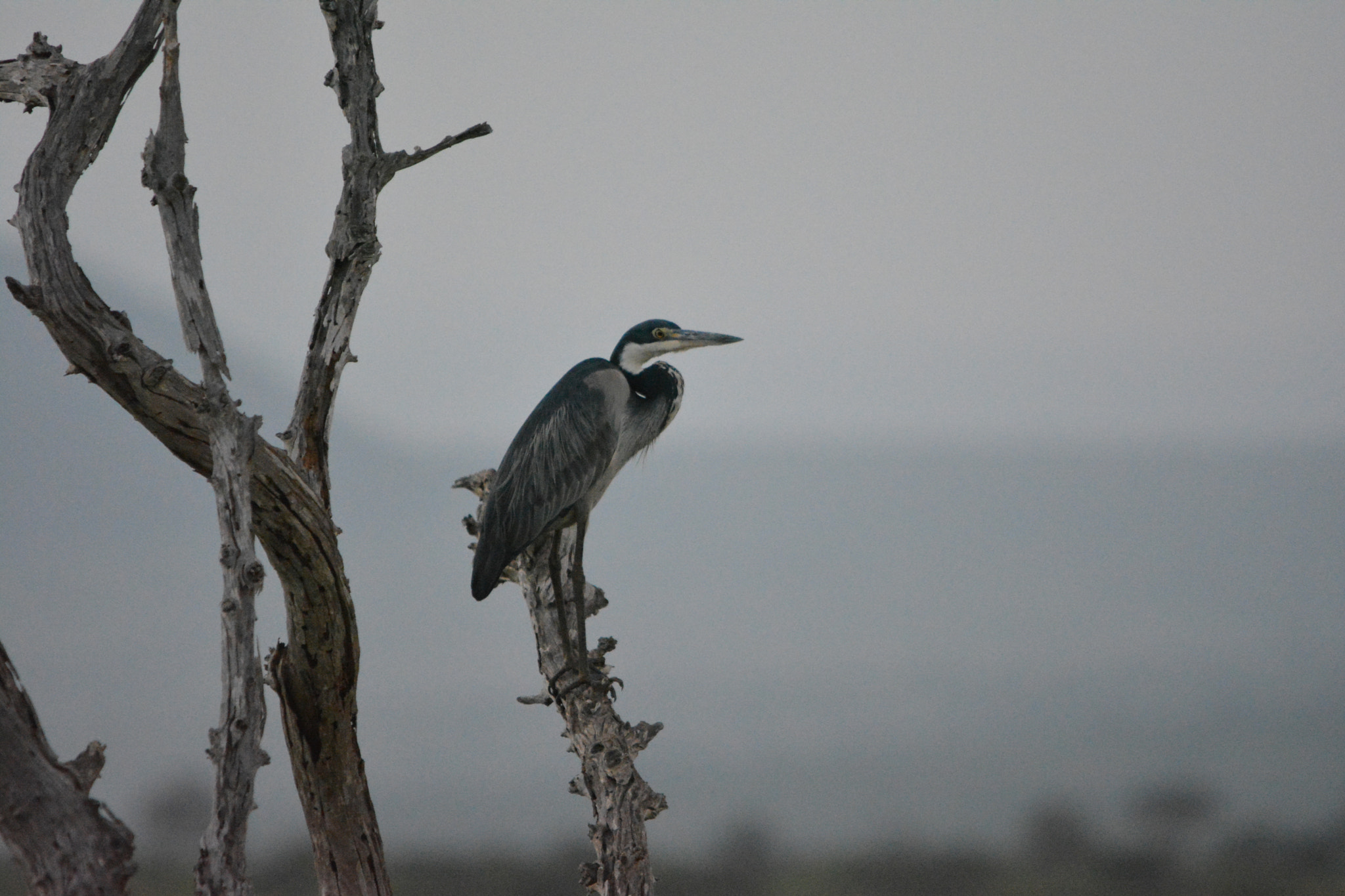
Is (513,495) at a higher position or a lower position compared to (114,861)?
higher

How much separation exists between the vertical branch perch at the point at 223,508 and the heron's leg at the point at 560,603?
35.9 inches

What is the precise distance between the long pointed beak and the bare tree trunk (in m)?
0.66

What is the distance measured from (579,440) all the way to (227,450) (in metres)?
1.03

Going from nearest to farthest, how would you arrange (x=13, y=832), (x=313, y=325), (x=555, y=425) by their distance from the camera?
(x=13, y=832) → (x=313, y=325) → (x=555, y=425)

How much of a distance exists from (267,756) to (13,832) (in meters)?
0.41

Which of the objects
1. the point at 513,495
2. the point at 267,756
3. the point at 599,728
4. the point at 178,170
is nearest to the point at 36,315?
the point at 178,170

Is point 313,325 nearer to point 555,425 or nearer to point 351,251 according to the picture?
point 351,251

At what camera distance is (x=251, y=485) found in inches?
90.7

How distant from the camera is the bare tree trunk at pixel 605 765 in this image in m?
2.59

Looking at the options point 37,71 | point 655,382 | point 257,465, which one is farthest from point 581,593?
point 37,71

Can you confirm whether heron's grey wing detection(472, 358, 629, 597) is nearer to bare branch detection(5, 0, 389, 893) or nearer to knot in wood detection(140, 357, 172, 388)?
bare branch detection(5, 0, 389, 893)

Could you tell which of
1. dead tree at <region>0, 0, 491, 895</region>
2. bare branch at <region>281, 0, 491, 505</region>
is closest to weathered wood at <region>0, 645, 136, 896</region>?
dead tree at <region>0, 0, 491, 895</region>

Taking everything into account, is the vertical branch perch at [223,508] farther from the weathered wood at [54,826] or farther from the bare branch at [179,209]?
the weathered wood at [54,826]

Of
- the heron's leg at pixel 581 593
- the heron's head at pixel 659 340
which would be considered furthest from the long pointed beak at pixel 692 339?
the heron's leg at pixel 581 593
